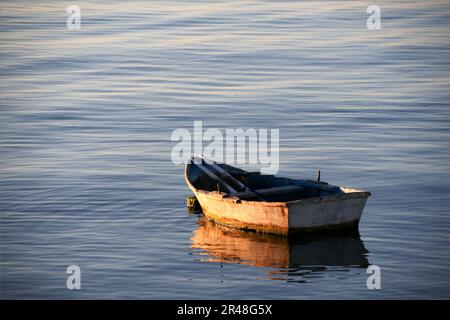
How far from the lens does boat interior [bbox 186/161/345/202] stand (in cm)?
2091

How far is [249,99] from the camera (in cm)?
3316

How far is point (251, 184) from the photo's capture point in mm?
22203

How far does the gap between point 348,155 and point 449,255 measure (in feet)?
26.5

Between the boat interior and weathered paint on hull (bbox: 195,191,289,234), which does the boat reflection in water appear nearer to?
weathered paint on hull (bbox: 195,191,289,234)

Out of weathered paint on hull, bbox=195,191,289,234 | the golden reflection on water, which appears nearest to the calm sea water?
the golden reflection on water

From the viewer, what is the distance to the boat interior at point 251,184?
68.6ft

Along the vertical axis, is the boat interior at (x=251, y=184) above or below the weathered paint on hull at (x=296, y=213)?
above

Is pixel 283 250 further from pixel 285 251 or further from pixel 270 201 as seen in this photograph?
pixel 270 201

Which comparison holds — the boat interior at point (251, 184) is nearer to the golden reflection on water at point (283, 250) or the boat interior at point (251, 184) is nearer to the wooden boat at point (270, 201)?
the wooden boat at point (270, 201)

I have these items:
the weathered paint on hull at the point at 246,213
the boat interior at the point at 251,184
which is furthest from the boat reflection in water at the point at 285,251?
the boat interior at the point at 251,184

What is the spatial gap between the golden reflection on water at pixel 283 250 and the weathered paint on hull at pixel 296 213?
0.21 metres

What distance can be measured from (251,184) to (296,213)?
2.92 metres

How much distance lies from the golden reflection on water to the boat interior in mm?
1009
